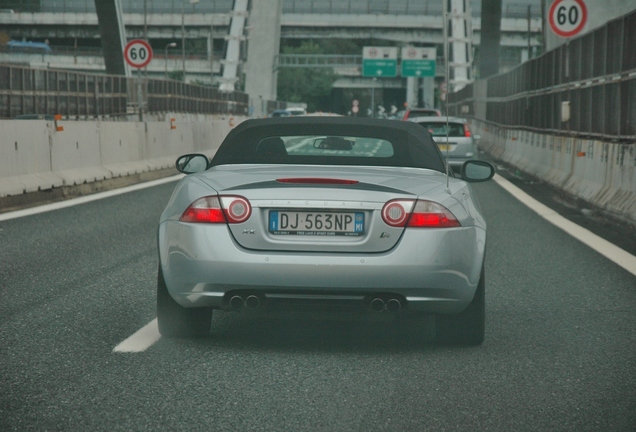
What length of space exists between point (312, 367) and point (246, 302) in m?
0.46

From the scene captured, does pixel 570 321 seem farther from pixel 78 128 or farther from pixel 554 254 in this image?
pixel 78 128

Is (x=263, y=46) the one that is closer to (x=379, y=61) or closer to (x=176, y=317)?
(x=379, y=61)

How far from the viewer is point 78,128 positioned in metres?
18.0

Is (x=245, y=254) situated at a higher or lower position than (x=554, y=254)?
higher

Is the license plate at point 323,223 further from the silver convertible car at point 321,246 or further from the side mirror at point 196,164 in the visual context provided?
the side mirror at point 196,164

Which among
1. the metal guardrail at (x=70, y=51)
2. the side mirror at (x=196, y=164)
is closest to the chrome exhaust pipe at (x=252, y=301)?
the side mirror at (x=196, y=164)

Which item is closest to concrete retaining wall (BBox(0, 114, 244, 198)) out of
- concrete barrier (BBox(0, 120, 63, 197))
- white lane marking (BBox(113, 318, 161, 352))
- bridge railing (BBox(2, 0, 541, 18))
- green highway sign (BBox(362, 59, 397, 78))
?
concrete barrier (BBox(0, 120, 63, 197))

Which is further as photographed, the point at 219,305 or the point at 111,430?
the point at 219,305

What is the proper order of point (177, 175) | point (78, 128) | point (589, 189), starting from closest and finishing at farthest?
point (589, 189), point (78, 128), point (177, 175)

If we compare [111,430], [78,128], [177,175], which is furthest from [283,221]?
[177,175]

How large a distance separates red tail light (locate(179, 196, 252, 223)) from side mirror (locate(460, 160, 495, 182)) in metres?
1.83

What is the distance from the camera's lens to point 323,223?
5.53 meters

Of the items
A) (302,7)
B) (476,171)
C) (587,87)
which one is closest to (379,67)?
(302,7)

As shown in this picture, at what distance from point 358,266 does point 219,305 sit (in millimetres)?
754
